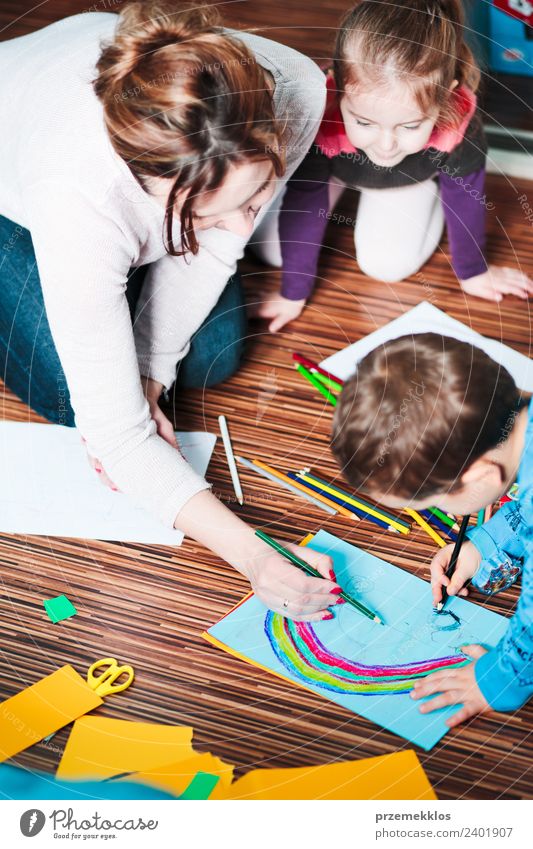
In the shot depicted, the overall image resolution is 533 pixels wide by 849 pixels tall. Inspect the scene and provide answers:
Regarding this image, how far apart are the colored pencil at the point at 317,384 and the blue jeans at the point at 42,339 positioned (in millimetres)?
68

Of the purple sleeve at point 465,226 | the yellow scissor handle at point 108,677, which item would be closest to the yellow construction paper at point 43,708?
the yellow scissor handle at point 108,677

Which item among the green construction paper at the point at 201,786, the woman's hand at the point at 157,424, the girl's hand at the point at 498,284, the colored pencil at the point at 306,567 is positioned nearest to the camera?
the green construction paper at the point at 201,786

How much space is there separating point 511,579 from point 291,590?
0.18 meters

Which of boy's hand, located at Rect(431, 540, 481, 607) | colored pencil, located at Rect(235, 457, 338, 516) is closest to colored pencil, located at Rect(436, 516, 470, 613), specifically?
boy's hand, located at Rect(431, 540, 481, 607)

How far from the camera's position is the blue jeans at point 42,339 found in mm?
874

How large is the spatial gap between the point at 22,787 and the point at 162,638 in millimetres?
153

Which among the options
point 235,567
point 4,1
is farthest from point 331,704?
point 4,1

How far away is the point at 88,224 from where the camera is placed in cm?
72

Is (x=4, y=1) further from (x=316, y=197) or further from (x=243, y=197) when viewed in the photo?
(x=243, y=197)

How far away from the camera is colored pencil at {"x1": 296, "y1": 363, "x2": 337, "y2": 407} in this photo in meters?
0.92

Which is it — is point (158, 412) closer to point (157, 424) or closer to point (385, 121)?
point (157, 424)

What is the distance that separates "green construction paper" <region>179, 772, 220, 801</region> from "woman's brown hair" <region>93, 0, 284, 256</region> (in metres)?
0.42

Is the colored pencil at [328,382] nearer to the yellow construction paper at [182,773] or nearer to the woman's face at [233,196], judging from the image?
the woman's face at [233,196]

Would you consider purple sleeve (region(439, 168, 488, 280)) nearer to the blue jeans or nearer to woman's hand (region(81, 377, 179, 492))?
the blue jeans
